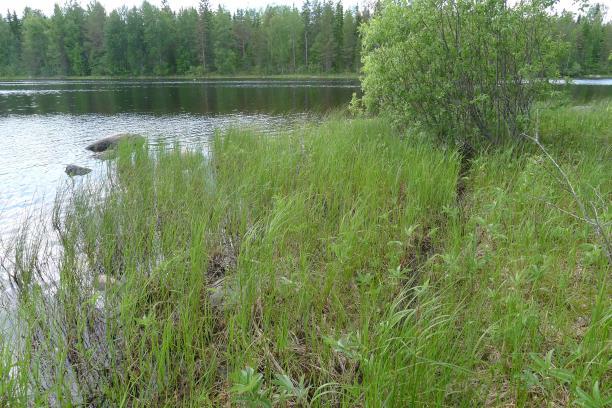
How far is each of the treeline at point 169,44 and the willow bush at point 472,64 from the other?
67291 mm

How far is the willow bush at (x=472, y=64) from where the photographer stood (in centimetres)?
738

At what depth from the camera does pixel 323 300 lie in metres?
3.28

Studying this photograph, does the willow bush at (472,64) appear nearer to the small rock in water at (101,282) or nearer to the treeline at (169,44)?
the small rock in water at (101,282)

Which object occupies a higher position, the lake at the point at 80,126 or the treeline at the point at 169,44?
the treeline at the point at 169,44

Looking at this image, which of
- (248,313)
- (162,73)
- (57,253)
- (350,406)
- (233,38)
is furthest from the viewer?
(233,38)

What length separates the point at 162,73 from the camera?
70.9 metres

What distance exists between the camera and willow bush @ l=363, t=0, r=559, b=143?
738 cm

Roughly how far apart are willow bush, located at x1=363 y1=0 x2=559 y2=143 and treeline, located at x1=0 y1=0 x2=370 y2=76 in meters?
67.3

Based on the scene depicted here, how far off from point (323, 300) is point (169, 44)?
264 feet

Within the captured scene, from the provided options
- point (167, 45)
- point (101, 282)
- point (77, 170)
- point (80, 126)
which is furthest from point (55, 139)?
point (167, 45)

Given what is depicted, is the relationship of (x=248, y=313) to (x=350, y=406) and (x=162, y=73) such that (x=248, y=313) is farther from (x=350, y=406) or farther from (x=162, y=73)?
(x=162, y=73)

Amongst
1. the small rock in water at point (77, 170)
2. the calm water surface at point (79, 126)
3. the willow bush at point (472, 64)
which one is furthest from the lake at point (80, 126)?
the willow bush at point (472, 64)

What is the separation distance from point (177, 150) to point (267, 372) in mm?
7123

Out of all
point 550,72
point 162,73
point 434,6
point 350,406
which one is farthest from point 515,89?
point 162,73
